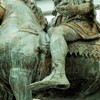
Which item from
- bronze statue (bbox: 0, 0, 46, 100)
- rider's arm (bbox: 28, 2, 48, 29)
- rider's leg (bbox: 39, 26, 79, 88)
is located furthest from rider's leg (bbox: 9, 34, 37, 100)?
rider's arm (bbox: 28, 2, 48, 29)

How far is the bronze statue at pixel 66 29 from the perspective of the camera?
16.1 feet

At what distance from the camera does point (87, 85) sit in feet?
17.5

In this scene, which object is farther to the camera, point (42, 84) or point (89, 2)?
point (89, 2)

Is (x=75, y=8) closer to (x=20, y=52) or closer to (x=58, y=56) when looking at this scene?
(x=58, y=56)

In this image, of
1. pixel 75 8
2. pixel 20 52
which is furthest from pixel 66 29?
pixel 20 52

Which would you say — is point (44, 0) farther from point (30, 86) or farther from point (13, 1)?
point (30, 86)

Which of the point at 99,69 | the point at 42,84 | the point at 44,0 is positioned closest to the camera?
the point at 42,84

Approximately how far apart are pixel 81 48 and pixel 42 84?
699 mm

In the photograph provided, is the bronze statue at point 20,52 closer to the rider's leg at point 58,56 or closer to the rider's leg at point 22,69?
the rider's leg at point 22,69

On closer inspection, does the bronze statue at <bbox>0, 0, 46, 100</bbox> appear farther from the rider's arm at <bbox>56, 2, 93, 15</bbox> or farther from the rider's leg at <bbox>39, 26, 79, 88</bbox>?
the rider's arm at <bbox>56, 2, 93, 15</bbox>

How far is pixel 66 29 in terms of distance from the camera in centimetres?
531

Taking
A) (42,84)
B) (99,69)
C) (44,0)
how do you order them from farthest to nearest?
(44,0)
(99,69)
(42,84)

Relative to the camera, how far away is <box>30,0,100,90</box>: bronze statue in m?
4.92

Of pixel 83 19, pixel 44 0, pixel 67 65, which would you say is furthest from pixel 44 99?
pixel 44 0
